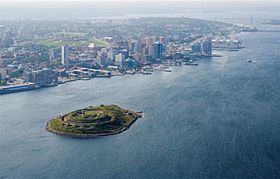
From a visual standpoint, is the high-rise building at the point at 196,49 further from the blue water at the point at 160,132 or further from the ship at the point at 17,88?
the ship at the point at 17,88

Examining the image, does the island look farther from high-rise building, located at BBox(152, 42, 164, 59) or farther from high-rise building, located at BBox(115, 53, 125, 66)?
high-rise building, located at BBox(152, 42, 164, 59)

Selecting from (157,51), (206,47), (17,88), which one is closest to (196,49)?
(206,47)

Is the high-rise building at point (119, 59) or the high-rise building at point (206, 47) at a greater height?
the high-rise building at point (206, 47)

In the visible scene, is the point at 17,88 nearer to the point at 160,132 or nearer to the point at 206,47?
the point at 160,132

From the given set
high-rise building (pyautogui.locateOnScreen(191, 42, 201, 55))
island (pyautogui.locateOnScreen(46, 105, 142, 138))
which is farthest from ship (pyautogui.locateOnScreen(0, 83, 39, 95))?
high-rise building (pyautogui.locateOnScreen(191, 42, 201, 55))

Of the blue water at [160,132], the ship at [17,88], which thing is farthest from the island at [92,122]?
the ship at [17,88]

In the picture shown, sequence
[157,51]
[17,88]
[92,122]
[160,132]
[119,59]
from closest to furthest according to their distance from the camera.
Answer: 1. [160,132]
2. [92,122]
3. [17,88]
4. [119,59]
5. [157,51]

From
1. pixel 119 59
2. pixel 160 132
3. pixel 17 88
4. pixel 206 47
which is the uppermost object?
pixel 206 47
